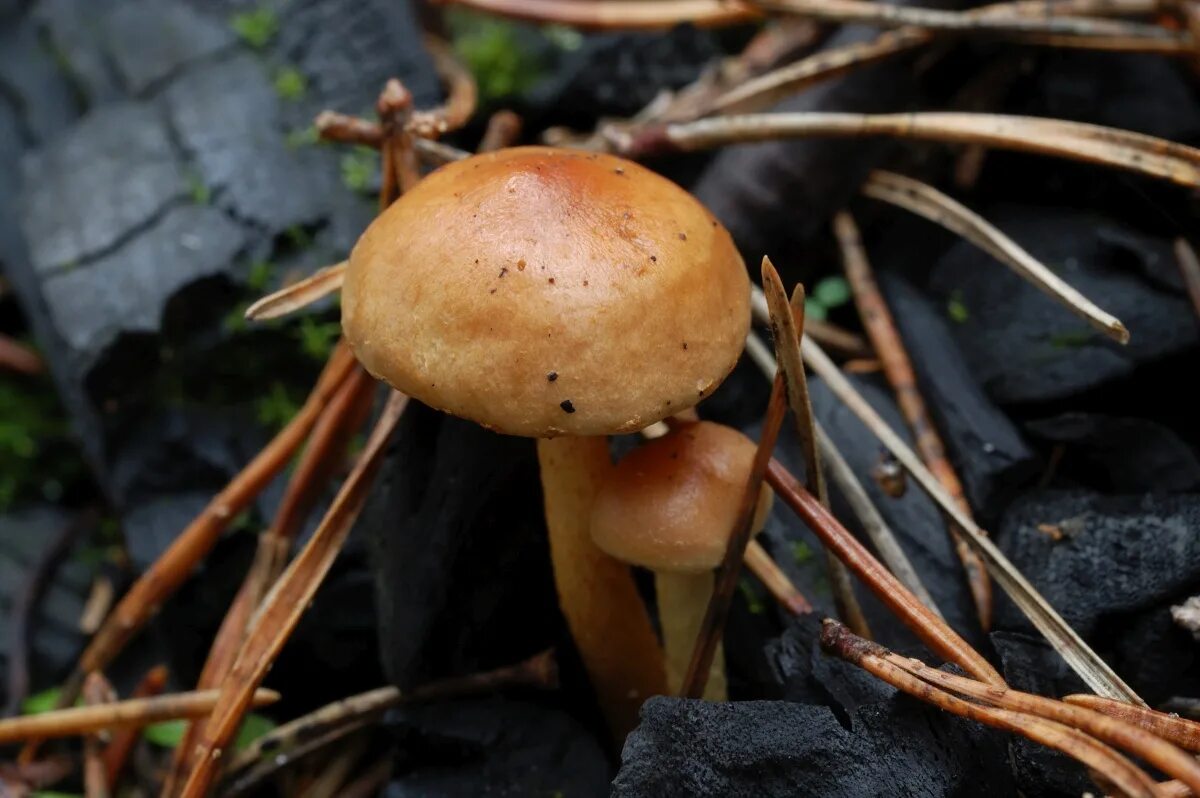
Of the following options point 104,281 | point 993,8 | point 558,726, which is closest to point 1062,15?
point 993,8

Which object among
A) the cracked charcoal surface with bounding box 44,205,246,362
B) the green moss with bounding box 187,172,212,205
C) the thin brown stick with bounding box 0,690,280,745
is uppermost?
the green moss with bounding box 187,172,212,205

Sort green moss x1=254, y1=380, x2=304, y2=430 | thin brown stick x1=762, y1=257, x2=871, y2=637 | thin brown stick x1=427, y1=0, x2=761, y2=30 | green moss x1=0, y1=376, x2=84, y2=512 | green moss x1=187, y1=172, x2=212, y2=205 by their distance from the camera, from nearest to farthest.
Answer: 1. thin brown stick x1=762, y1=257, x2=871, y2=637
2. green moss x1=254, y1=380, x2=304, y2=430
3. green moss x1=187, y1=172, x2=212, y2=205
4. thin brown stick x1=427, y1=0, x2=761, y2=30
5. green moss x1=0, y1=376, x2=84, y2=512

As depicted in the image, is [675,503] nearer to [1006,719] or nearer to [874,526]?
[874,526]

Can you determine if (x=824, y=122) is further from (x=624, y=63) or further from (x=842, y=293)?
(x=624, y=63)

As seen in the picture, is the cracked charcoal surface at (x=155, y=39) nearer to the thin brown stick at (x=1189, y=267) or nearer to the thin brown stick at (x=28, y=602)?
the thin brown stick at (x=28, y=602)

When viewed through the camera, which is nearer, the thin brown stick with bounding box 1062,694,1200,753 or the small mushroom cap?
the thin brown stick with bounding box 1062,694,1200,753

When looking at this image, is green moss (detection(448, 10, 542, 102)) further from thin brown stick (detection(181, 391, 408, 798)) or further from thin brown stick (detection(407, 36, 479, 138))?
thin brown stick (detection(181, 391, 408, 798))

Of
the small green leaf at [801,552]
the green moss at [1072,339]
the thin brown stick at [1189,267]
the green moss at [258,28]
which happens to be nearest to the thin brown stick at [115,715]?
the small green leaf at [801,552]

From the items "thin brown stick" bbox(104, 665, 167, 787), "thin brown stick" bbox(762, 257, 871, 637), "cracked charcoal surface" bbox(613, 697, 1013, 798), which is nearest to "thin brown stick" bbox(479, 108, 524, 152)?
"thin brown stick" bbox(762, 257, 871, 637)
